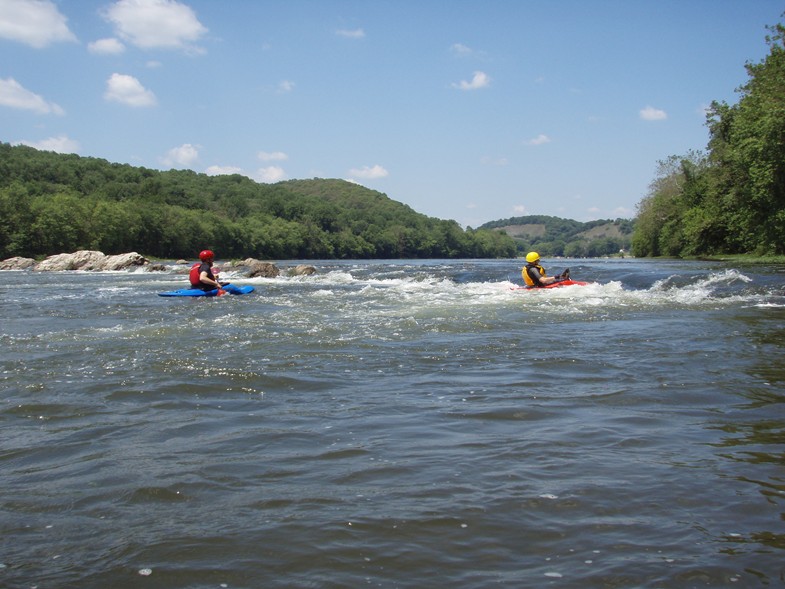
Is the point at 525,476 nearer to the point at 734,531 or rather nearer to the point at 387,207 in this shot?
the point at 734,531

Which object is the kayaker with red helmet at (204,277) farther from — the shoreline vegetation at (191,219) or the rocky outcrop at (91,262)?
the shoreline vegetation at (191,219)

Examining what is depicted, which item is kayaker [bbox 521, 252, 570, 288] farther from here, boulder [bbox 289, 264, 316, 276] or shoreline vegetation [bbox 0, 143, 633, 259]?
shoreline vegetation [bbox 0, 143, 633, 259]

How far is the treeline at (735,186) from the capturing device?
28969 mm

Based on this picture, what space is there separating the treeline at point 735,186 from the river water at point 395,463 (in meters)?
24.4

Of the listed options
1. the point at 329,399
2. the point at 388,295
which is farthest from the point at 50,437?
the point at 388,295

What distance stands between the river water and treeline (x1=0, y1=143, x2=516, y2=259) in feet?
218

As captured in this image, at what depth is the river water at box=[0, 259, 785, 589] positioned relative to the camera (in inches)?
110

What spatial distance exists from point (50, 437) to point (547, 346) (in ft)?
20.3

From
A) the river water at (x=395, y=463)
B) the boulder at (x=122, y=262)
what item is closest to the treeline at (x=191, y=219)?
the boulder at (x=122, y=262)

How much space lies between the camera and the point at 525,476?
12.3ft

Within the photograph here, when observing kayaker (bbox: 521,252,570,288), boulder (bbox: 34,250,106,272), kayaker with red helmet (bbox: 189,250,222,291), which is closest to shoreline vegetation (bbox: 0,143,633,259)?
boulder (bbox: 34,250,106,272)

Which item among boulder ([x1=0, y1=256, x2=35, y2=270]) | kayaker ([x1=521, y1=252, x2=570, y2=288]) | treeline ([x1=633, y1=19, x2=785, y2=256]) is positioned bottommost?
kayaker ([x1=521, y1=252, x2=570, y2=288])

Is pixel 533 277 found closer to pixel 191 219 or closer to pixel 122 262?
pixel 122 262

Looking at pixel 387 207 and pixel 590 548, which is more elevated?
pixel 387 207
